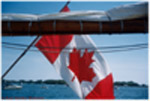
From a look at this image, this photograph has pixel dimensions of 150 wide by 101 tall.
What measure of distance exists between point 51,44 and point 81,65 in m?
1.30

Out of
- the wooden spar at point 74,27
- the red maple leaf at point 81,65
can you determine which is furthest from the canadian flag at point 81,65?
the wooden spar at point 74,27

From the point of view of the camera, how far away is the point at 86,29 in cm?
294

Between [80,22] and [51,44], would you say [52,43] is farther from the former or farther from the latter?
[80,22]

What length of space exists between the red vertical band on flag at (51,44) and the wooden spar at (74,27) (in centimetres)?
419

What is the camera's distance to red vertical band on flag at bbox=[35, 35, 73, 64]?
289 inches

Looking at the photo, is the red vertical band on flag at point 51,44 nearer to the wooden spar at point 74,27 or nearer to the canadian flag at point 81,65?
the canadian flag at point 81,65

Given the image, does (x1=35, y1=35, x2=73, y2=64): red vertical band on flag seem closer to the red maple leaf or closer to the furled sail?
the red maple leaf

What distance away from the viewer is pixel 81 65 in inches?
288

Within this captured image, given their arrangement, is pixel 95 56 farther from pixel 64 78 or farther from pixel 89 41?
pixel 64 78

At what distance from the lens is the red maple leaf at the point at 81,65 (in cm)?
713

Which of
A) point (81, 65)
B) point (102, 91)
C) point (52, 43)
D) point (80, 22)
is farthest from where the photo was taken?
point (52, 43)

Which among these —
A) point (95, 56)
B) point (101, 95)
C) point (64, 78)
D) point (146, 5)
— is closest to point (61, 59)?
point (64, 78)

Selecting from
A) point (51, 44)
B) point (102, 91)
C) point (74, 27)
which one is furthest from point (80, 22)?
point (51, 44)

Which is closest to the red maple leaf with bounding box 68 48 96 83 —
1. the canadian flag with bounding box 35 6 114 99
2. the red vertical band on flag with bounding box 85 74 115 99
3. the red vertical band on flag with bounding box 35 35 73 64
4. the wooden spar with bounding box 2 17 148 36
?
the canadian flag with bounding box 35 6 114 99
